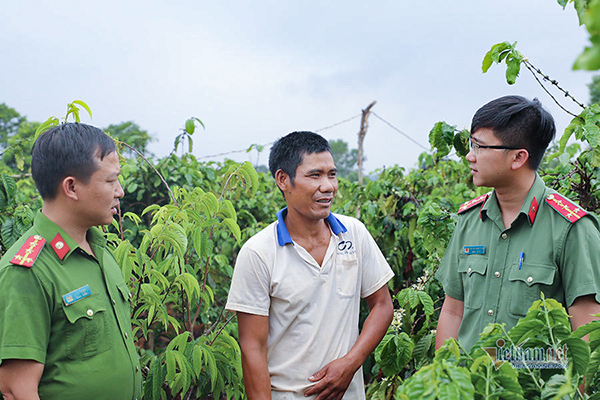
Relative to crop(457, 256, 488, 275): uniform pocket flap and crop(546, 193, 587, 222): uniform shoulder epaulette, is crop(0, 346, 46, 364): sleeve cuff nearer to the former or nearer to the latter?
crop(457, 256, 488, 275): uniform pocket flap

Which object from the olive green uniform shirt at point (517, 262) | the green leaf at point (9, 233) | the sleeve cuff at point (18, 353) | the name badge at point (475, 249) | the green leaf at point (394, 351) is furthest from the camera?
the green leaf at point (9, 233)

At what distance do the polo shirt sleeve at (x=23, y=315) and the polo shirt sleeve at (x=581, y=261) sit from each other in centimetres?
165

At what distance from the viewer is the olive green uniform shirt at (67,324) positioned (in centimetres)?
152

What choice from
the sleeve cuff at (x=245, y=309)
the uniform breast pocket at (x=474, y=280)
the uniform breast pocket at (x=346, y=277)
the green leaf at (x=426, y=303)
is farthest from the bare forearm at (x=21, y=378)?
the green leaf at (x=426, y=303)

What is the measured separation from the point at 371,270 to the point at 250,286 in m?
0.53

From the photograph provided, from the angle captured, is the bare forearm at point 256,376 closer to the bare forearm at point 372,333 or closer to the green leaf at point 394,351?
the bare forearm at point 372,333

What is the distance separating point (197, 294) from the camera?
8.14 feet

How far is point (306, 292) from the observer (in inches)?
79.6

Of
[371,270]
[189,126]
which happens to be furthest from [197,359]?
[189,126]

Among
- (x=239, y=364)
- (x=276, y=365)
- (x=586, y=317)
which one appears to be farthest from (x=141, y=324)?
(x=586, y=317)

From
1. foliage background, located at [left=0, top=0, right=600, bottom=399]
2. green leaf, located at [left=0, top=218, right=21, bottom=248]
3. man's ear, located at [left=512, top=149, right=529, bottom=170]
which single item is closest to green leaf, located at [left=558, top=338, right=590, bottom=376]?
foliage background, located at [left=0, top=0, right=600, bottom=399]

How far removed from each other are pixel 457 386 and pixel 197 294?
5.92 feet

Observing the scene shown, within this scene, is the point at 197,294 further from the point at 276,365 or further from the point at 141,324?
the point at 276,365

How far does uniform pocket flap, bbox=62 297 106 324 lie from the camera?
163 centimetres
